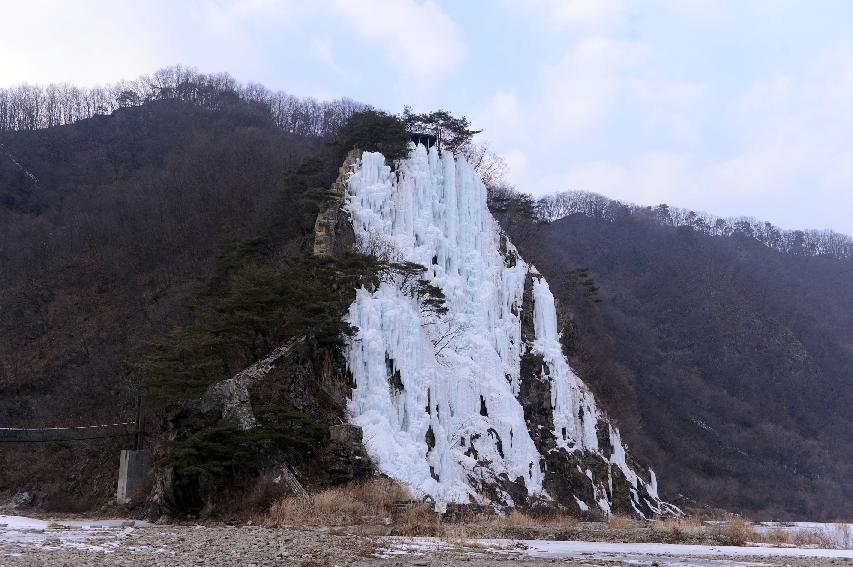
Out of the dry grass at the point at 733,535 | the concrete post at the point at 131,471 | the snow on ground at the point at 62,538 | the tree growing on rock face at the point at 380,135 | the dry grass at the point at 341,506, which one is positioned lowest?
the dry grass at the point at 733,535

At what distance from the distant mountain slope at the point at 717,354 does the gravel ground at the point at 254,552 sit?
126 ft

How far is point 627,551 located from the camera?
17516 millimetres

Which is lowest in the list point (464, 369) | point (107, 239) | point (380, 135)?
point (464, 369)

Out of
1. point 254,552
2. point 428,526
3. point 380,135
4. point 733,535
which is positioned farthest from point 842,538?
point 380,135

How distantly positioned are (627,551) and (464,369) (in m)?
17.7

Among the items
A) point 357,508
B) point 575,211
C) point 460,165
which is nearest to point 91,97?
point 575,211

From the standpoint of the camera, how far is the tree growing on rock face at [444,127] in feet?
152

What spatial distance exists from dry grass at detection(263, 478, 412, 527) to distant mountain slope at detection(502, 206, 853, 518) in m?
30.5

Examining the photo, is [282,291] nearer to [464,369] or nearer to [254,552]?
[464,369]

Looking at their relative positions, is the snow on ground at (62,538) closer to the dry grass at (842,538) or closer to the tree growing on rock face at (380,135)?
the dry grass at (842,538)

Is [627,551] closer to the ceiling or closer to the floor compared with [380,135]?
closer to the floor

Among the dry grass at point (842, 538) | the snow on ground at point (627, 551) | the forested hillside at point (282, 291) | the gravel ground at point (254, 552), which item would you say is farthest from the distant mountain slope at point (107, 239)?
the dry grass at point (842, 538)

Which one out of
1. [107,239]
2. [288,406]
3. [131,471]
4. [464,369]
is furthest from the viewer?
[107,239]

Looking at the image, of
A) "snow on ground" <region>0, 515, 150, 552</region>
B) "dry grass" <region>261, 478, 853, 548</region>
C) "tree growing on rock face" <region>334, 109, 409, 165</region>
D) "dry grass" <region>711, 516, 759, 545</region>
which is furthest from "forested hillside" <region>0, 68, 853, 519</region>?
"dry grass" <region>711, 516, 759, 545</region>
